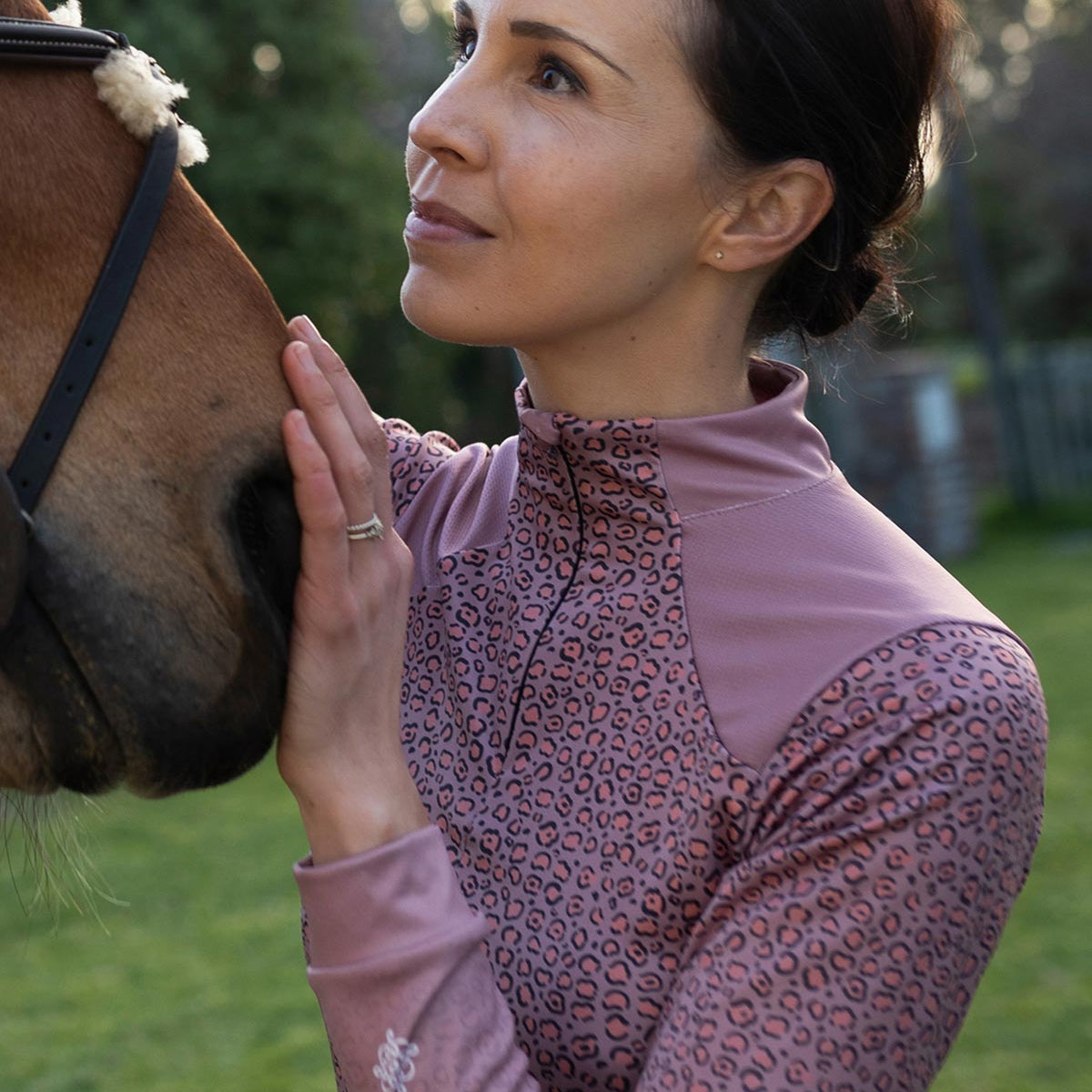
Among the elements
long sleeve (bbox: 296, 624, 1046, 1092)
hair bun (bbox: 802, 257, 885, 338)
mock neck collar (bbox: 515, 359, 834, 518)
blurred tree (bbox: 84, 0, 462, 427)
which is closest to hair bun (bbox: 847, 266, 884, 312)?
hair bun (bbox: 802, 257, 885, 338)

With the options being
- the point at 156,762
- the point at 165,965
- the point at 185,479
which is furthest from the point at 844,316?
the point at 165,965

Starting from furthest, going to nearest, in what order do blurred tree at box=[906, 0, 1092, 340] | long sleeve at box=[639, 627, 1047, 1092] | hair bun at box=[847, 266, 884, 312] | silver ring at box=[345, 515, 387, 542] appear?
blurred tree at box=[906, 0, 1092, 340] < hair bun at box=[847, 266, 884, 312] < silver ring at box=[345, 515, 387, 542] < long sleeve at box=[639, 627, 1047, 1092]

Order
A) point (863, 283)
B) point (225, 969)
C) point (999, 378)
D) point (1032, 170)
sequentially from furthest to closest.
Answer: point (1032, 170)
point (999, 378)
point (225, 969)
point (863, 283)

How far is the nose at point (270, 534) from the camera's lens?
1180 mm

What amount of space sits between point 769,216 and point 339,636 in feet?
1.92

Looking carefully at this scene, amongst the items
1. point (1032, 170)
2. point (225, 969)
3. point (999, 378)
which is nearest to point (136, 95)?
point (225, 969)

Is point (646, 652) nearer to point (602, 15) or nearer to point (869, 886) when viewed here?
point (869, 886)

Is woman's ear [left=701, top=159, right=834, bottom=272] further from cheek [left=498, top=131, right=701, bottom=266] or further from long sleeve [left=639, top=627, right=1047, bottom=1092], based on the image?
long sleeve [left=639, top=627, right=1047, bottom=1092]

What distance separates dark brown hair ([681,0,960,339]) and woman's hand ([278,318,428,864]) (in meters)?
0.44

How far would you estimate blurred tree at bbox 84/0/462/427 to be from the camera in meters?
6.60

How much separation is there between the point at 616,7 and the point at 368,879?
755mm

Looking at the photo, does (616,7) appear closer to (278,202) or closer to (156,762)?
(156,762)

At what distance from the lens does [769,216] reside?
4.64 feet

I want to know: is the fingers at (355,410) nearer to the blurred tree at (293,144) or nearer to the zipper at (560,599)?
the zipper at (560,599)
